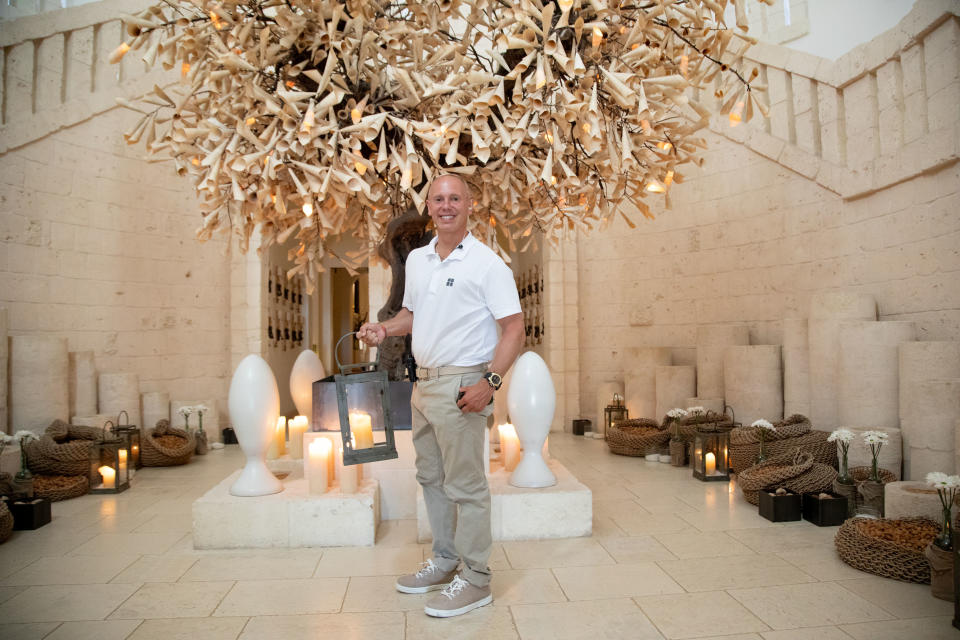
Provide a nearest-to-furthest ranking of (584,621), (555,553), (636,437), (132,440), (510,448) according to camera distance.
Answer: (584,621)
(555,553)
(510,448)
(132,440)
(636,437)

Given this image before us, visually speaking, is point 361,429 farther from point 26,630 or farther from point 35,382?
point 35,382

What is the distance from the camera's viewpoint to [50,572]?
2744 millimetres

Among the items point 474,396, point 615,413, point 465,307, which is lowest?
point 615,413

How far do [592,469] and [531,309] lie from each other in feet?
10.8

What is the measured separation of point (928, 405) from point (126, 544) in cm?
426

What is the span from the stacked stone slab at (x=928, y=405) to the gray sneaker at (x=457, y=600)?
2.54 meters

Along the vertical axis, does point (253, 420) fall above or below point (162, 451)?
above

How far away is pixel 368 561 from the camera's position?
2816mm

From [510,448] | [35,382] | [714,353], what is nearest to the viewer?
[510,448]

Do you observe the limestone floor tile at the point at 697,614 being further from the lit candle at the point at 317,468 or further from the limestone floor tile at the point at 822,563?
the lit candle at the point at 317,468

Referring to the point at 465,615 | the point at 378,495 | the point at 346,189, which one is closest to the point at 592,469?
the point at 378,495

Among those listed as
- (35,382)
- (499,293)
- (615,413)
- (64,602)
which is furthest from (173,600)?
(615,413)

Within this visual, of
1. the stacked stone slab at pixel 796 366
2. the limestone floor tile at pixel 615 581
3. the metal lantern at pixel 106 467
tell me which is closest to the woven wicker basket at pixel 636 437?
the stacked stone slab at pixel 796 366

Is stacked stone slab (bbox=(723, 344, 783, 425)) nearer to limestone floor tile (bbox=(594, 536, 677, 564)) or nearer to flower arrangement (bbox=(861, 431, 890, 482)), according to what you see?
flower arrangement (bbox=(861, 431, 890, 482))
